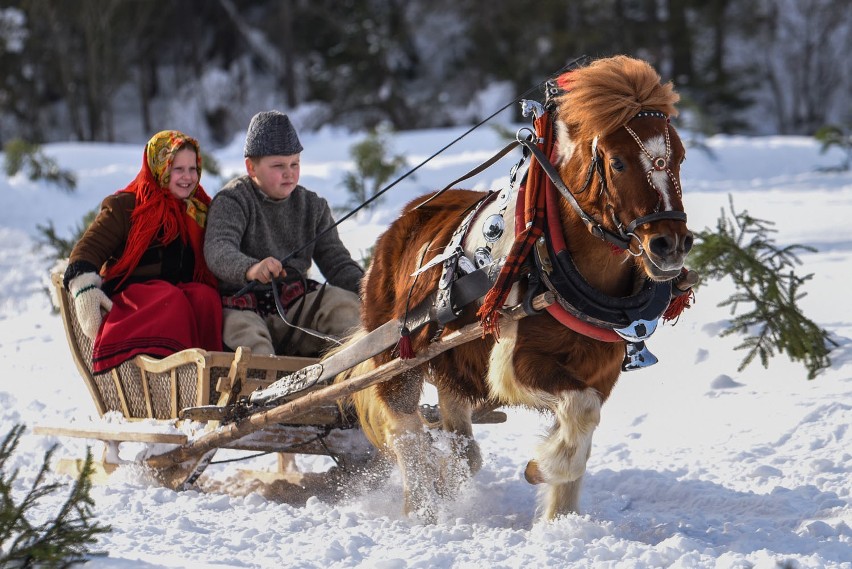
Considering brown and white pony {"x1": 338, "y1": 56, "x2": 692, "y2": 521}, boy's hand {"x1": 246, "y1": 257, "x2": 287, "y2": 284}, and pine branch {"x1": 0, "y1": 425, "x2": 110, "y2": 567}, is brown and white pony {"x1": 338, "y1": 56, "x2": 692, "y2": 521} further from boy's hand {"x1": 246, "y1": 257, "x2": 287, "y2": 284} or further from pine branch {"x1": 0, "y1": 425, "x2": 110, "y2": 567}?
pine branch {"x1": 0, "y1": 425, "x2": 110, "y2": 567}

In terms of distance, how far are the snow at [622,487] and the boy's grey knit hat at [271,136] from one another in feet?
4.36

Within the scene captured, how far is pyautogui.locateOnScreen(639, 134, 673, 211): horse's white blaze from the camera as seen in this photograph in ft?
12.0

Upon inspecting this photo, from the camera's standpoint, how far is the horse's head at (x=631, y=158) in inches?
142

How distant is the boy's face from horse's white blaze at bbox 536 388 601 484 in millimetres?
1870

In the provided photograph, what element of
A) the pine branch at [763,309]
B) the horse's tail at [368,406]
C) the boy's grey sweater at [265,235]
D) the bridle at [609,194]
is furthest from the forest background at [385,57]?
the bridle at [609,194]

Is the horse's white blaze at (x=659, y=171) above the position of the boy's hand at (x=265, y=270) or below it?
above

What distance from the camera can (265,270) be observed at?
16.2ft

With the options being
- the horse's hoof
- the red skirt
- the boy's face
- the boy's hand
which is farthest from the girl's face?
the horse's hoof

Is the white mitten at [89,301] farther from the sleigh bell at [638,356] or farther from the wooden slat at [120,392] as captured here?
the sleigh bell at [638,356]

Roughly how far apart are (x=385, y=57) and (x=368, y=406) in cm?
1996

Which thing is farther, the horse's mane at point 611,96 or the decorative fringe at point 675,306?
the decorative fringe at point 675,306

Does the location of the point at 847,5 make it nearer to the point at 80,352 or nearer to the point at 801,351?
the point at 801,351

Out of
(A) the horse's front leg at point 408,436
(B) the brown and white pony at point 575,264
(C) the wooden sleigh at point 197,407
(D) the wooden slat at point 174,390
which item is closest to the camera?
(B) the brown and white pony at point 575,264

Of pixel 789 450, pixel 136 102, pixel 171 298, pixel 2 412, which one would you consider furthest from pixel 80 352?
pixel 136 102
